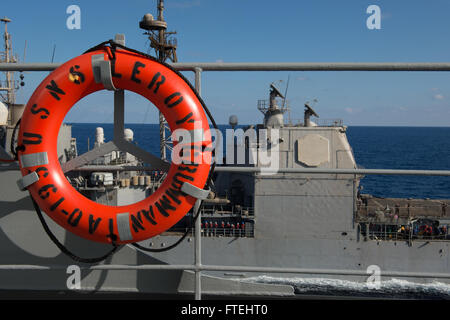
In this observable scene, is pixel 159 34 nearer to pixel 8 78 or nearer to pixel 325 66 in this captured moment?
pixel 8 78

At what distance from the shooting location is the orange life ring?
2.11 metres

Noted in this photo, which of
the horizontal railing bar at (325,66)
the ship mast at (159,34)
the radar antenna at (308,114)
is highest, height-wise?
the ship mast at (159,34)

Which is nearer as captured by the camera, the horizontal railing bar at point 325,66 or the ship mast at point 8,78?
the horizontal railing bar at point 325,66

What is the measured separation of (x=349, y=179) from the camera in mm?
12875

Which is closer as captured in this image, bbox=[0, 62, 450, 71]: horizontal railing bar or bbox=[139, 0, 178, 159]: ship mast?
bbox=[0, 62, 450, 71]: horizontal railing bar

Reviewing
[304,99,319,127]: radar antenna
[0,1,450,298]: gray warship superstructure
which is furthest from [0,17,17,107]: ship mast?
[304,99,319,127]: radar antenna

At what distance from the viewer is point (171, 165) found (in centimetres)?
215

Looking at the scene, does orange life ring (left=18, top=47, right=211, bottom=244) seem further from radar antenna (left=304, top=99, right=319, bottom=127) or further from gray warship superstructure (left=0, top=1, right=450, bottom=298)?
radar antenna (left=304, top=99, right=319, bottom=127)

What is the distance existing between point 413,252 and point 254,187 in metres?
5.69

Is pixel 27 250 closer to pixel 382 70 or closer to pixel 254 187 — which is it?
pixel 382 70

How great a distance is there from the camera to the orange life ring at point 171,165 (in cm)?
211

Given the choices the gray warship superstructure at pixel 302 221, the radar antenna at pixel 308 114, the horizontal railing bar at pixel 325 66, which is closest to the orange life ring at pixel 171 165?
the horizontal railing bar at pixel 325 66

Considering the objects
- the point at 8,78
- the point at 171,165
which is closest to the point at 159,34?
the point at 8,78

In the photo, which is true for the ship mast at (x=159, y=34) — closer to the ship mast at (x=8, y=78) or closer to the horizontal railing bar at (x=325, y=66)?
the ship mast at (x=8, y=78)
